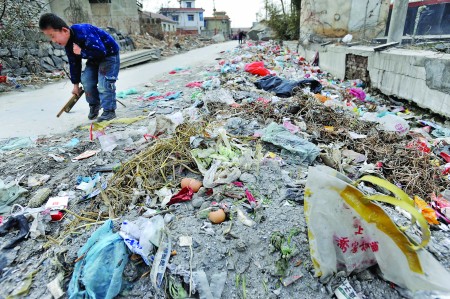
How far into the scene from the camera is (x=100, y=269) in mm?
1295

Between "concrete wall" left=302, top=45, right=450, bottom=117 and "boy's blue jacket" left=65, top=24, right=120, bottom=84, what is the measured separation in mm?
4036

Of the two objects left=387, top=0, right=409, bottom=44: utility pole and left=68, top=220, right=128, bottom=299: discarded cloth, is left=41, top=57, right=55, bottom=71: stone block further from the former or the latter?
left=387, top=0, right=409, bottom=44: utility pole

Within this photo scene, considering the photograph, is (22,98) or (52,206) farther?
(22,98)

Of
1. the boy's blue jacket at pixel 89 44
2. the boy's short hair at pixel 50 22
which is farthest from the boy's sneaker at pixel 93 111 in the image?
the boy's short hair at pixel 50 22

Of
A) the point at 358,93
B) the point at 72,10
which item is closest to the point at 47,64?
the point at 72,10

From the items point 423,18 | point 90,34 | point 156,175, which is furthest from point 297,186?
point 423,18

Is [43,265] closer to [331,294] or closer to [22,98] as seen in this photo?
[331,294]

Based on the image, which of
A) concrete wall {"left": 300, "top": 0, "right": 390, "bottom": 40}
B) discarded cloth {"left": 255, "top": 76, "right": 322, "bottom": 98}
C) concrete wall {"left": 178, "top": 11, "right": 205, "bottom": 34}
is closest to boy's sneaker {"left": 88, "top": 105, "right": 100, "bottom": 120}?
discarded cloth {"left": 255, "top": 76, "right": 322, "bottom": 98}

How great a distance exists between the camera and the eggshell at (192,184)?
1.91 metres

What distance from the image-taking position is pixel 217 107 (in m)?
3.71

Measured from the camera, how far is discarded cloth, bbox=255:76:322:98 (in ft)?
14.3

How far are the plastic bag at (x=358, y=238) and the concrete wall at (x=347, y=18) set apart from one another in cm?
800

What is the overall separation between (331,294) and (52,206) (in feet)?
6.04

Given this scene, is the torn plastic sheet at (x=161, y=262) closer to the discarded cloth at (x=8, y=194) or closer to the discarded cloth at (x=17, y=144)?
the discarded cloth at (x=8, y=194)
